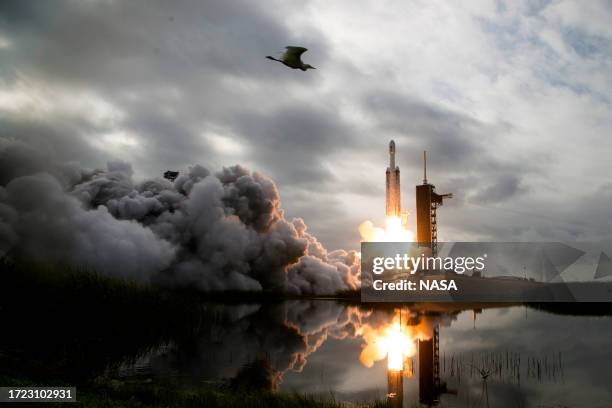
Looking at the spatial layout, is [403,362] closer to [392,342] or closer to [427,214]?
[392,342]

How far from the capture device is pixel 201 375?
1047 inches

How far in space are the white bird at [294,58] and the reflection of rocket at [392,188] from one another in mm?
97163

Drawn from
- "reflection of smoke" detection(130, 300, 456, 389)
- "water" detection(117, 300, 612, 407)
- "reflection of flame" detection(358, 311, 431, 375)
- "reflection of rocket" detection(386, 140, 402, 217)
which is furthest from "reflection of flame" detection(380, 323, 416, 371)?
A: "reflection of rocket" detection(386, 140, 402, 217)

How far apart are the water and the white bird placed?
16.9 m

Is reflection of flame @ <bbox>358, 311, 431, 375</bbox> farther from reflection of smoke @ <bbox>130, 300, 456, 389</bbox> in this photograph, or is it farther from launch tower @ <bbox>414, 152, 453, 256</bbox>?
launch tower @ <bbox>414, 152, 453, 256</bbox>

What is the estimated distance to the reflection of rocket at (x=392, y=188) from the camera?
110 meters

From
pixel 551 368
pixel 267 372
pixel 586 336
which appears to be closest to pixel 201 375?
pixel 267 372

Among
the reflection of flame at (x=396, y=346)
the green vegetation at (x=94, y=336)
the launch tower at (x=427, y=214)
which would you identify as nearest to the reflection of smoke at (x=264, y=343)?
the reflection of flame at (x=396, y=346)

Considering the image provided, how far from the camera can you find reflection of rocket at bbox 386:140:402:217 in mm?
110250

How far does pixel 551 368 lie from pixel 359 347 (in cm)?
1543

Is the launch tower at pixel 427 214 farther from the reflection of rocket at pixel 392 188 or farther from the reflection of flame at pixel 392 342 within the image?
the reflection of flame at pixel 392 342

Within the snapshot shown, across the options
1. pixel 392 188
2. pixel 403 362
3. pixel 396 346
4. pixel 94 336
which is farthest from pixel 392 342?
pixel 392 188

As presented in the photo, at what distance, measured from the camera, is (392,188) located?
110562mm

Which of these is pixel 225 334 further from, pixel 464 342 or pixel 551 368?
pixel 551 368
